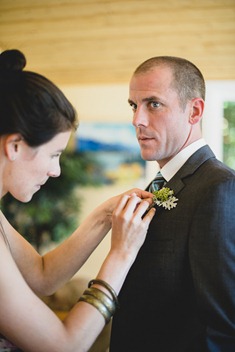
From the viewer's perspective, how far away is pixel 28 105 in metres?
1.37

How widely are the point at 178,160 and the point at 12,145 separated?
0.71 m

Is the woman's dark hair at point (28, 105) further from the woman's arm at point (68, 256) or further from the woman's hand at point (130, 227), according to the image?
the woman's arm at point (68, 256)

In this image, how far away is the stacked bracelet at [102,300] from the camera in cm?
142

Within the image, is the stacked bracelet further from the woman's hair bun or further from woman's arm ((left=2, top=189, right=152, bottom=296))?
the woman's hair bun

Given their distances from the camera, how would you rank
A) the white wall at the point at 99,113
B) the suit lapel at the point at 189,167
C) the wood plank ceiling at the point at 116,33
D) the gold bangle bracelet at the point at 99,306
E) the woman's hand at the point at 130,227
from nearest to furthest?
the gold bangle bracelet at the point at 99,306, the woman's hand at the point at 130,227, the suit lapel at the point at 189,167, the wood plank ceiling at the point at 116,33, the white wall at the point at 99,113

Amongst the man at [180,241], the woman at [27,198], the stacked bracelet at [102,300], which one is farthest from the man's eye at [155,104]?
the stacked bracelet at [102,300]

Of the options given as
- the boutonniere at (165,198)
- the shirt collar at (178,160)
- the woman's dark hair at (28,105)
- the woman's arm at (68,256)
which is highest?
the woman's dark hair at (28,105)

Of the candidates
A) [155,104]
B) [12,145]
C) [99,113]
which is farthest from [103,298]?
[99,113]

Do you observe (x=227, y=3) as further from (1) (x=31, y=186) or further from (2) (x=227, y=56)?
(1) (x=31, y=186)

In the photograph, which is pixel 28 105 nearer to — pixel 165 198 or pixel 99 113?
pixel 165 198

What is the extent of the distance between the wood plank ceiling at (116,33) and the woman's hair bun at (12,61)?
3.05m

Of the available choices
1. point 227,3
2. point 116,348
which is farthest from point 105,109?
point 116,348

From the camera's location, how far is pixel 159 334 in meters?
1.59

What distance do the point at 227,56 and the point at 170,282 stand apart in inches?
141
